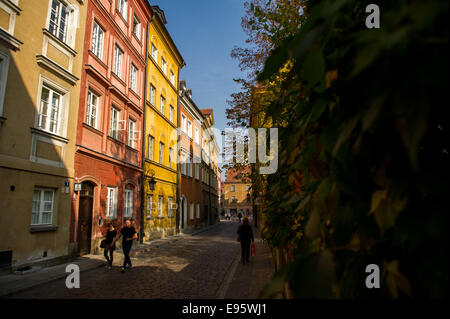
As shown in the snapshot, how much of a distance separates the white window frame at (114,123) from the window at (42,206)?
5113 millimetres

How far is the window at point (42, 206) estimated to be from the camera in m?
9.73

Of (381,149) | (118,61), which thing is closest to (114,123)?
(118,61)

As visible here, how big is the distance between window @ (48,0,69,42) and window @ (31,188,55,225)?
589cm

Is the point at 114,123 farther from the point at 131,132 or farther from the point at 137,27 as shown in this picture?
the point at 137,27

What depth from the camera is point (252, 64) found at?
8992 mm

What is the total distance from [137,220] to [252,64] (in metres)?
12.1

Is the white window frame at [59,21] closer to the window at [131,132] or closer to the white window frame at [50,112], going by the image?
the white window frame at [50,112]

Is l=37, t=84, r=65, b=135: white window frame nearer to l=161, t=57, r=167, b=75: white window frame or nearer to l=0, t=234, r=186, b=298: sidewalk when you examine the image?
l=0, t=234, r=186, b=298: sidewalk

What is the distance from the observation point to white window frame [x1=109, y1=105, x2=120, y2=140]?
49.3ft

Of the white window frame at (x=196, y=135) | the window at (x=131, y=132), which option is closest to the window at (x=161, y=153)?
the window at (x=131, y=132)

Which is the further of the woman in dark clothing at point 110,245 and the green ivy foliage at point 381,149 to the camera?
the woman in dark clothing at point 110,245
